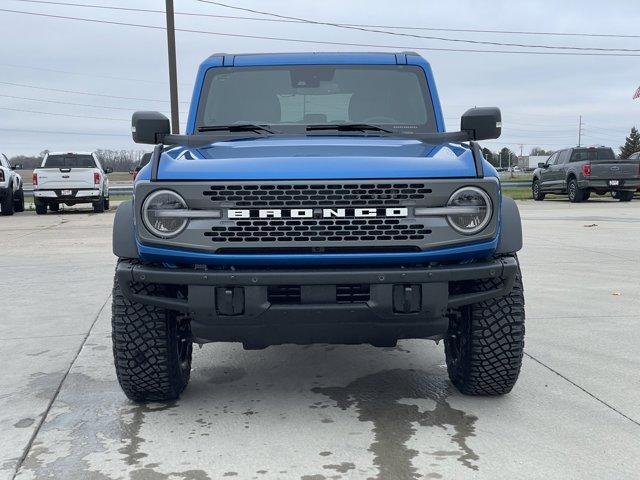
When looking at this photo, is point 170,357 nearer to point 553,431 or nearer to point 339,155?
point 339,155

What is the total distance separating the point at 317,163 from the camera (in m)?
3.33

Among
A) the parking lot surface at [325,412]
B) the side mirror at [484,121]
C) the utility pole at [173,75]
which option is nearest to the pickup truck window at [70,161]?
the utility pole at [173,75]

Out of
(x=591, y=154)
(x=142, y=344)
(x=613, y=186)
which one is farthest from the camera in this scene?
(x=591, y=154)

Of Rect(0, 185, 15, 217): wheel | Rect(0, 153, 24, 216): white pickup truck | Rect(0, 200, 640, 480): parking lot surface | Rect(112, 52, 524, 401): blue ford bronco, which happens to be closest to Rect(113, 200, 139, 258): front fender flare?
Rect(112, 52, 524, 401): blue ford bronco

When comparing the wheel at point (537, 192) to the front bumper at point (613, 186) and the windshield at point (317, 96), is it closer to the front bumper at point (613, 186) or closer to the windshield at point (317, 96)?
the front bumper at point (613, 186)

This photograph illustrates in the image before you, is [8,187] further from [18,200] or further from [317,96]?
[317,96]

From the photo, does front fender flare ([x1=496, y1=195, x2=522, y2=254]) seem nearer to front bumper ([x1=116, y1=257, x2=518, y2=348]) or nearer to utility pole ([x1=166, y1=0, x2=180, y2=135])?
front bumper ([x1=116, y1=257, x2=518, y2=348])

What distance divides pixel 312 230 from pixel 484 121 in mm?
1738

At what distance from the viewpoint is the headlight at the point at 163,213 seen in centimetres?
330

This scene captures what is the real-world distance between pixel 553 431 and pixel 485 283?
30.0 inches

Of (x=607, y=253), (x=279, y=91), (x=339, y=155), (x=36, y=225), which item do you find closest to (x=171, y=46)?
(x=36, y=225)

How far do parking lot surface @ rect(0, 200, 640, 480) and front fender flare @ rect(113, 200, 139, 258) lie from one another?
857 mm

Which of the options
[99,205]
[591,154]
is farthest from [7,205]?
[591,154]

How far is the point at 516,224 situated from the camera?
3.54 meters
